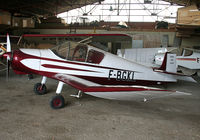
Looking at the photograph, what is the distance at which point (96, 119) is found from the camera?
3.53 metres

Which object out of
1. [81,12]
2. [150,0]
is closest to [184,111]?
[150,0]

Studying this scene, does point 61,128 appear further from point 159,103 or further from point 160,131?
point 159,103

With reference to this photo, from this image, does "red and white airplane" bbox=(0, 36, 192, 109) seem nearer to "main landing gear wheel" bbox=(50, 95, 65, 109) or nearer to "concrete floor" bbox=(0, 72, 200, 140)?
"main landing gear wheel" bbox=(50, 95, 65, 109)

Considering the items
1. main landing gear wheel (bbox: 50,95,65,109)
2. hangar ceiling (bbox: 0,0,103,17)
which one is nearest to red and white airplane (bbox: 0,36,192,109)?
main landing gear wheel (bbox: 50,95,65,109)

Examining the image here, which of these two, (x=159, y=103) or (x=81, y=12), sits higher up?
(x=81, y=12)

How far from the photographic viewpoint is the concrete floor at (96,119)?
2.92 meters

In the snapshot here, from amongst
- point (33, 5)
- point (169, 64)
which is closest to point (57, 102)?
point (169, 64)

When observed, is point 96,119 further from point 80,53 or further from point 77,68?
point 80,53

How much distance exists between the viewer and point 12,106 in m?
4.05

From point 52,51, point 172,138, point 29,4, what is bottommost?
point 172,138

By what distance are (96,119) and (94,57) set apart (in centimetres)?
175

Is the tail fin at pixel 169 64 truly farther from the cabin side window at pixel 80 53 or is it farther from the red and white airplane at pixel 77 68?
the cabin side window at pixel 80 53

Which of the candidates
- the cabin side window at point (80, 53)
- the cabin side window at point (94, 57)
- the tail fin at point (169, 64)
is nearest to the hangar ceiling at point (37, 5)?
the tail fin at point (169, 64)

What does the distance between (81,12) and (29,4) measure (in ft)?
25.5
